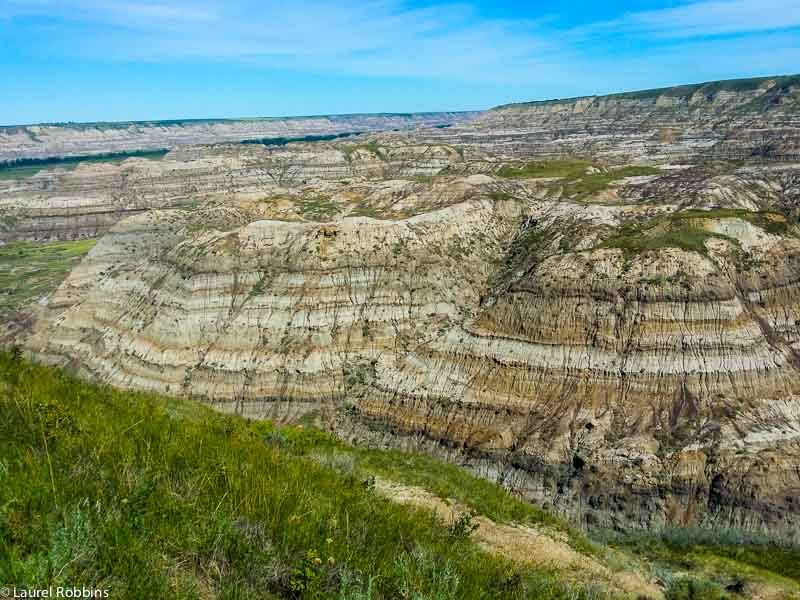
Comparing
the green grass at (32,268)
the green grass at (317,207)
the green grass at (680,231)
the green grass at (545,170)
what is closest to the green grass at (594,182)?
the green grass at (545,170)

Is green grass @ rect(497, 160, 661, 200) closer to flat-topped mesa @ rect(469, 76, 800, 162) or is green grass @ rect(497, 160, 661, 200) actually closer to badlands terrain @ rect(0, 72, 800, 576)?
badlands terrain @ rect(0, 72, 800, 576)

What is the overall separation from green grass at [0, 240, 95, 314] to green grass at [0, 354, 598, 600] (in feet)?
308

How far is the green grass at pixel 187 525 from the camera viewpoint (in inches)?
148

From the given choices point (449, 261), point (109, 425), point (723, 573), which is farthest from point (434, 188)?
point (109, 425)

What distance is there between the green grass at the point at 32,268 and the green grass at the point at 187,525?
9384 centimetres

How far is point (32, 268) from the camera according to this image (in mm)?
110438

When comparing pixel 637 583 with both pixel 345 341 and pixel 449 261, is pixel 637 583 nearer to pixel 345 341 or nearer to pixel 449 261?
pixel 345 341

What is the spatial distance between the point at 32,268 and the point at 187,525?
128781 mm

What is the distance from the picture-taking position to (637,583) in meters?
12.8

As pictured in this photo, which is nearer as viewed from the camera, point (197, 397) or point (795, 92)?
point (197, 397)

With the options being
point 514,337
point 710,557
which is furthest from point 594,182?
point 710,557

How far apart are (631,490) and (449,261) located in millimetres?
31224

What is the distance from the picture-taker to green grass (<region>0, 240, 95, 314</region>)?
90.5 metres

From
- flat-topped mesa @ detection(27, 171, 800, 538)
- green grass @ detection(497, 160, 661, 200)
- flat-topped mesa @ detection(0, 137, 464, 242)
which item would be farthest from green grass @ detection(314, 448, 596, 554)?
flat-topped mesa @ detection(0, 137, 464, 242)
